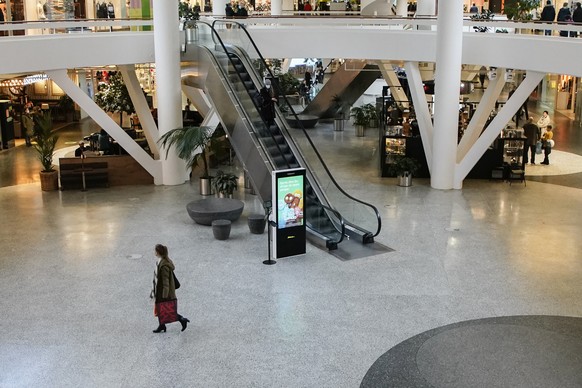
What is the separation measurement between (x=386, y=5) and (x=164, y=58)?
45.0 ft

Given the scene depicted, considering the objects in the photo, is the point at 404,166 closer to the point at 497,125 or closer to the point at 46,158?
the point at 497,125

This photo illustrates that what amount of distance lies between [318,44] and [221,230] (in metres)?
9.29

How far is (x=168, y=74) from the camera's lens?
21.9 meters

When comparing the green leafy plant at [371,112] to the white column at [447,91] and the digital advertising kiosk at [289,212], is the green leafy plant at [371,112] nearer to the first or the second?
the white column at [447,91]

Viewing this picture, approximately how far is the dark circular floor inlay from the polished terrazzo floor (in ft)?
1.07

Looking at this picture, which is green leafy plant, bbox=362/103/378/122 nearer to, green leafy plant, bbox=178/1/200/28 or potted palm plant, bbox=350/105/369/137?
potted palm plant, bbox=350/105/369/137

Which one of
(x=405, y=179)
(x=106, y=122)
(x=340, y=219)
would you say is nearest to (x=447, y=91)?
(x=405, y=179)

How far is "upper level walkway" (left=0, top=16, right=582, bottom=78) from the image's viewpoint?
60.3 feet

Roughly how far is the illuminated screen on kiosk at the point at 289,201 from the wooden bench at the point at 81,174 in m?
8.55

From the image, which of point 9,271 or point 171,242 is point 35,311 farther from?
point 171,242

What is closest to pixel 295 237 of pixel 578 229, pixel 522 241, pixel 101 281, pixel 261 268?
pixel 261 268

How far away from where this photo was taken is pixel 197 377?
10.5 m

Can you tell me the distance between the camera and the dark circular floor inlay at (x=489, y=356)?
10.1 m

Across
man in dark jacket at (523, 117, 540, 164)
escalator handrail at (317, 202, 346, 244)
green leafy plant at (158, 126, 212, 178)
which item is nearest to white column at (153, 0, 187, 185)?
green leafy plant at (158, 126, 212, 178)
